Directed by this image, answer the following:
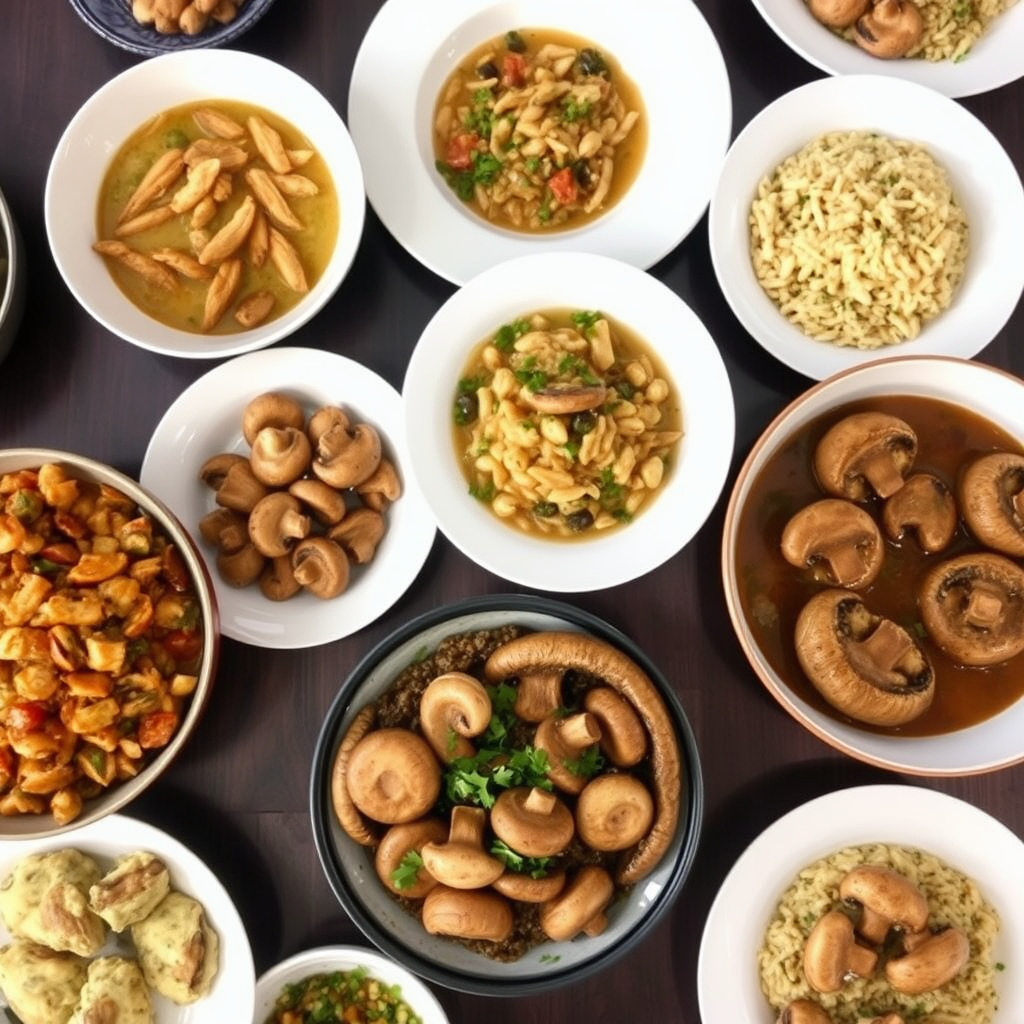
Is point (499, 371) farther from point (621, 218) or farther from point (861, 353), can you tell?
point (861, 353)

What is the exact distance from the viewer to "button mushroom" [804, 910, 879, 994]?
1.88 meters

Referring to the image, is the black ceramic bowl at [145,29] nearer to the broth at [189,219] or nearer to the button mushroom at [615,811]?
the broth at [189,219]

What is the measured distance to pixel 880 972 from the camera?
6.51 feet

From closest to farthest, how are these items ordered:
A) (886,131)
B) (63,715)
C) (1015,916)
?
(63,715)
(1015,916)
(886,131)

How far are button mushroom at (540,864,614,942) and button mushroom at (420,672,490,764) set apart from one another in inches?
12.7

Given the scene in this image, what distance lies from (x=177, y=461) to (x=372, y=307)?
57 centimetres

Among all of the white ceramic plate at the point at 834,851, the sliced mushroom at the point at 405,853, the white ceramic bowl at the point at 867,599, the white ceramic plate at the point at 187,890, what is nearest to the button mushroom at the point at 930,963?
the white ceramic plate at the point at 834,851

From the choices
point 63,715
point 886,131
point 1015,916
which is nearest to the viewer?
point 63,715

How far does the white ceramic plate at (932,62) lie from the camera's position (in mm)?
2172

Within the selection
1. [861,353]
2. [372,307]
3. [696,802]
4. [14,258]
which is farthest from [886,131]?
[14,258]

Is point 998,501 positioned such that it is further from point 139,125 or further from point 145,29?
point 145,29

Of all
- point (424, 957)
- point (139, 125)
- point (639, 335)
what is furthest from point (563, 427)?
point (139, 125)

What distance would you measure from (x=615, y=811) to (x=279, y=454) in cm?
100

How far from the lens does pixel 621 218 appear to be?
2201 millimetres
